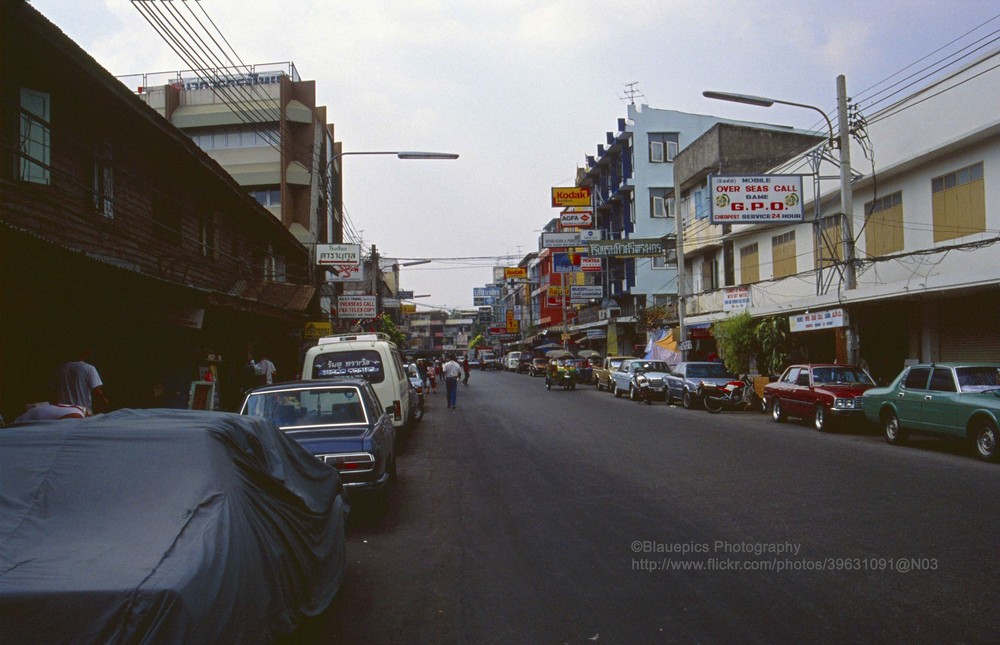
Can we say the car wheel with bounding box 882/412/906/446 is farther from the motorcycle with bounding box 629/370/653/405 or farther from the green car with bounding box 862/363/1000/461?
the motorcycle with bounding box 629/370/653/405

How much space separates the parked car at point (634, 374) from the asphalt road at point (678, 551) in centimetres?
1424

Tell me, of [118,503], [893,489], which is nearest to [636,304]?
[893,489]

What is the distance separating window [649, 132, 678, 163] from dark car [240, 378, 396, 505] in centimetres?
4225

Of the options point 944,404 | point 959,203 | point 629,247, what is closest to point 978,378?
point 944,404

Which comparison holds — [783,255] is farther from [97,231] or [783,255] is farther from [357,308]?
[97,231]

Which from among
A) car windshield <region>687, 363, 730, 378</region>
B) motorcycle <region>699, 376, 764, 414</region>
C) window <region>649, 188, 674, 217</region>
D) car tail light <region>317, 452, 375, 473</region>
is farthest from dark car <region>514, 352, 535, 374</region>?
car tail light <region>317, 452, 375, 473</region>

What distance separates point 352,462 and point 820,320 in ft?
52.9

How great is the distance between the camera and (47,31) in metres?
9.34

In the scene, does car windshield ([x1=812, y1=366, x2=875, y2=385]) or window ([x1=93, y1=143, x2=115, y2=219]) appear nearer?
window ([x1=93, y1=143, x2=115, y2=219])

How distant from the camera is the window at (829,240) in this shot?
75.0ft

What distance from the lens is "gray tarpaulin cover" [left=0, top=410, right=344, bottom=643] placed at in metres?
2.90

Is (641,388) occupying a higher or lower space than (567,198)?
lower

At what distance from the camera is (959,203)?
58.8 feet

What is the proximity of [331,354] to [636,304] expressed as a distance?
35478 mm
